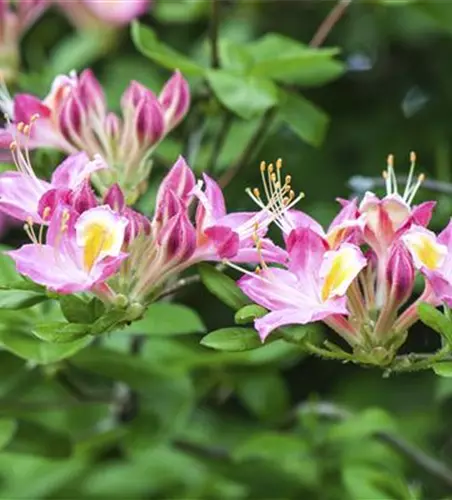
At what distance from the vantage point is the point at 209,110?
1438 mm

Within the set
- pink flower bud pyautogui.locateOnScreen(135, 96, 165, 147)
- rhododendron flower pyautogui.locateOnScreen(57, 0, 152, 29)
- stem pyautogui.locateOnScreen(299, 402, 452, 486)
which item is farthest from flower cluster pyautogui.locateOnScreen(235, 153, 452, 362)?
rhododendron flower pyautogui.locateOnScreen(57, 0, 152, 29)

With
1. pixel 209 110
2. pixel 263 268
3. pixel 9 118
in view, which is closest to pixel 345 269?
pixel 263 268

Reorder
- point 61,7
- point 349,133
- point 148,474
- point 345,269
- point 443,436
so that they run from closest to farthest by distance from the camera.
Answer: point 345,269, point 148,474, point 443,436, point 349,133, point 61,7

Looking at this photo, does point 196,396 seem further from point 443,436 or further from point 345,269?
point 345,269

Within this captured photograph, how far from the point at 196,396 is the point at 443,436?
469mm

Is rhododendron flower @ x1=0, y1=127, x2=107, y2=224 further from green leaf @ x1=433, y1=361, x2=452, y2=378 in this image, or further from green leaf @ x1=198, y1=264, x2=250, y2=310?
green leaf @ x1=433, y1=361, x2=452, y2=378

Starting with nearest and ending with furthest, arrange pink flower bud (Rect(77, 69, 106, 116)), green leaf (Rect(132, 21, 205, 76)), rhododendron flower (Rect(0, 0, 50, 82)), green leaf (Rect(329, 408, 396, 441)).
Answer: pink flower bud (Rect(77, 69, 106, 116)) → green leaf (Rect(132, 21, 205, 76)) → green leaf (Rect(329, 408, 396, 441)) → rhododendron flower (Rect(0, 0, 50, 82))

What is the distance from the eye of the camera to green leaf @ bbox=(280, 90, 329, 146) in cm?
138

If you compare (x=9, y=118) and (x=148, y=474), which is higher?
(x=9, y=118)

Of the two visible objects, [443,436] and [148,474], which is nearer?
[148,474]

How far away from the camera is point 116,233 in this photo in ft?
3.04

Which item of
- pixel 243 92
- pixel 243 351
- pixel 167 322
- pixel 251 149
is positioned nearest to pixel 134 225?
pixel 243 351

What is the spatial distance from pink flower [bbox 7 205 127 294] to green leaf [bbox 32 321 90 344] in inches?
1.4

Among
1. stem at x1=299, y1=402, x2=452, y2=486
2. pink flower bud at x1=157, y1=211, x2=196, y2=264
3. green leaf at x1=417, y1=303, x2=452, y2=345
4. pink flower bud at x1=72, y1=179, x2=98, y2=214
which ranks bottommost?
stem at x1=299, y1=402, x2=452, y2=486
